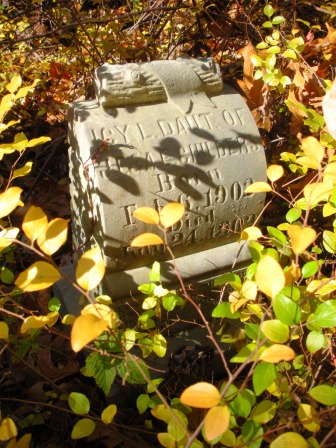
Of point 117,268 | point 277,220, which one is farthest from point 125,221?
point 277,220

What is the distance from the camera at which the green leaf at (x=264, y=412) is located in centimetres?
76

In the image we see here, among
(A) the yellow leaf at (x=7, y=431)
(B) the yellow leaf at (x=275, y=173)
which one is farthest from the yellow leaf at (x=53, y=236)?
(B) the yellow leaf at (x=275, y=173)

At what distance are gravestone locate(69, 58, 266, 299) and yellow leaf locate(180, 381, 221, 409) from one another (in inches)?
31.4

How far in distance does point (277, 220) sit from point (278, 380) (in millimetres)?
1447

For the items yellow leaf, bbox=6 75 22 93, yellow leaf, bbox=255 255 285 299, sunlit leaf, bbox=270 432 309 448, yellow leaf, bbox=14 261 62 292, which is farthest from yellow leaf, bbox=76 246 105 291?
yellow leaf, bbox=6 75 22 93

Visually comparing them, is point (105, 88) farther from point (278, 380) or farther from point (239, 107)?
point (278, 380)

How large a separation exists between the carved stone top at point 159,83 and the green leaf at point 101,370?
0.84 metres

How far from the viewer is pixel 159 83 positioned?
148 cm

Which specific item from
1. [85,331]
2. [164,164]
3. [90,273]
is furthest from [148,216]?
[164,164]

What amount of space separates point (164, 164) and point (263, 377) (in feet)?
2.81

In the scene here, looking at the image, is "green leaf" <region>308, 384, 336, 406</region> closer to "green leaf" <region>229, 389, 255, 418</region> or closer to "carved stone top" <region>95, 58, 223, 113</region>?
"green leaf" <region>229, 389, 255, 418</region>

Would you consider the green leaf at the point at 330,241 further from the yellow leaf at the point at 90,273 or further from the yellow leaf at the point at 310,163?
the yellow leaf at the point at 90,273

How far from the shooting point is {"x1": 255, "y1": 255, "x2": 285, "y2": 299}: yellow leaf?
26.4 inches

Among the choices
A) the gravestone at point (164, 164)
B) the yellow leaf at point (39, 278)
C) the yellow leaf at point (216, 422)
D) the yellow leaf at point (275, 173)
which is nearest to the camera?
the yellow leaf at point (216, 422)
